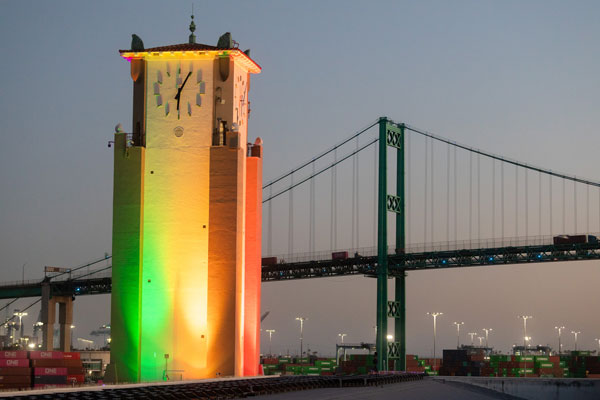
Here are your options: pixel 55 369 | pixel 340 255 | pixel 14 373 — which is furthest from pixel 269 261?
pixel 14 373

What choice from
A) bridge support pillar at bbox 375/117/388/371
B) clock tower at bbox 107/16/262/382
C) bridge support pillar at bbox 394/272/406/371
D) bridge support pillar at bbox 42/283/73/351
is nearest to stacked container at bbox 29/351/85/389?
clock tower at bbox 107/16/262/382

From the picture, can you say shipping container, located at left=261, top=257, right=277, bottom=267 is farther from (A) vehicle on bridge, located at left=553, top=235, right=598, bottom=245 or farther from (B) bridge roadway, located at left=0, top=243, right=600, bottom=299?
(A) vehicle on bridge, located at left=553, top=235, right=598, bottom=245

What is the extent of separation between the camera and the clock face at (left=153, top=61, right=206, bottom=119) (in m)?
51.1

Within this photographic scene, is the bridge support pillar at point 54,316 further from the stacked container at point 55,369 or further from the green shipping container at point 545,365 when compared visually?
the stacked container at point 55,369

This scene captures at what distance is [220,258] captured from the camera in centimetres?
4925

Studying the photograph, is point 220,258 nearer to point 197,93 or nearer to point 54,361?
point 197,93

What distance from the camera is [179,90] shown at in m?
51.0

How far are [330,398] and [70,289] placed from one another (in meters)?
112

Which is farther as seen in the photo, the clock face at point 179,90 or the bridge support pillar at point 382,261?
the bridge support pillar at point 382,261

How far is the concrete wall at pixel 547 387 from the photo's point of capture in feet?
368

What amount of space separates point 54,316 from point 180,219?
100177 millimetres

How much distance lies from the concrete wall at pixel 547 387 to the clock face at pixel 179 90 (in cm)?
6863

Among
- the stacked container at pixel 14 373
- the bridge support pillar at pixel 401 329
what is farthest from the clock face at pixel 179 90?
the bridge support pillar at pixel 401 329

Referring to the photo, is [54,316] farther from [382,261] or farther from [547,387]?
[547,387]
